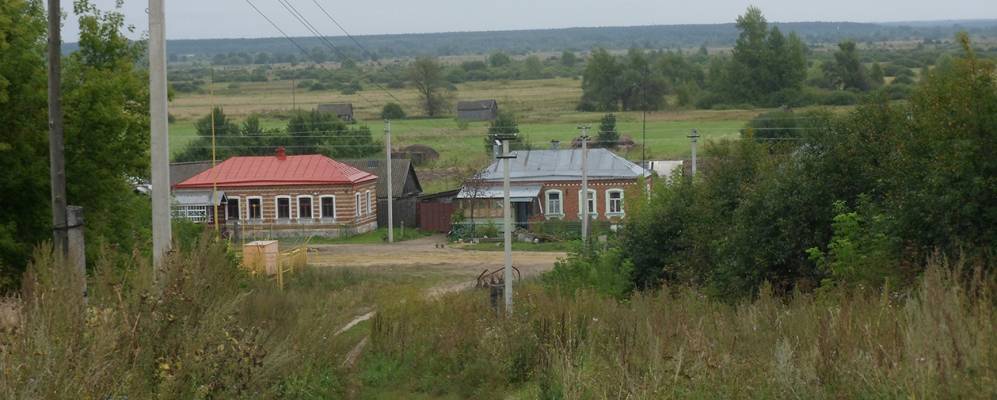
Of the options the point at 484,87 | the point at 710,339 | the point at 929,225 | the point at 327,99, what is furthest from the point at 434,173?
the point at 484,87

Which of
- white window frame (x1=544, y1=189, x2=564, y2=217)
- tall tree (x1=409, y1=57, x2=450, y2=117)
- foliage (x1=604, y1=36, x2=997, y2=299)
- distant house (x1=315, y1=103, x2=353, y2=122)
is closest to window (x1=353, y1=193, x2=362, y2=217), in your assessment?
white window frame (x1=544, y1=189, x2=564, y2=217)

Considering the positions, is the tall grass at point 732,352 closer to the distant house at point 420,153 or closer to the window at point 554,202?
the window at point 554,202

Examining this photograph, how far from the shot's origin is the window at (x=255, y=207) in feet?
159

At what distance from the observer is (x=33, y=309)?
6.73 meters

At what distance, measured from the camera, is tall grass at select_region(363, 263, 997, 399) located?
6211mm

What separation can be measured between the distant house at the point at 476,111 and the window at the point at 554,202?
57.3 meters

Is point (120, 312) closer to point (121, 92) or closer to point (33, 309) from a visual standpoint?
point (33, 309)

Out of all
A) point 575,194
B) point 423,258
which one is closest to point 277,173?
point 423,258

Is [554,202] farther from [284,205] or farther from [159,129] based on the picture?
[159,129]

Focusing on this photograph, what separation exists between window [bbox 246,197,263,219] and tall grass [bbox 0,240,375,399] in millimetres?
39277

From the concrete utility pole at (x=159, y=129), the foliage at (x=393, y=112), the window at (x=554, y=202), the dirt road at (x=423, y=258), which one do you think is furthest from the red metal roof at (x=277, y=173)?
the foliage at (x=393, y=112)

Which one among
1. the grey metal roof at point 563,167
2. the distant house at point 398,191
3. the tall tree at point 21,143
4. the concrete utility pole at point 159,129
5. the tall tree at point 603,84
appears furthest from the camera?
the tall tree at point 603,84

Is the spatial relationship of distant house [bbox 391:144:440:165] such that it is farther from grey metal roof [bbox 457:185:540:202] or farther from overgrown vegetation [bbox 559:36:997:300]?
overgrown vegetation [bbox 559:36:997:300]

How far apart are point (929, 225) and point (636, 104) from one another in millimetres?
96364
